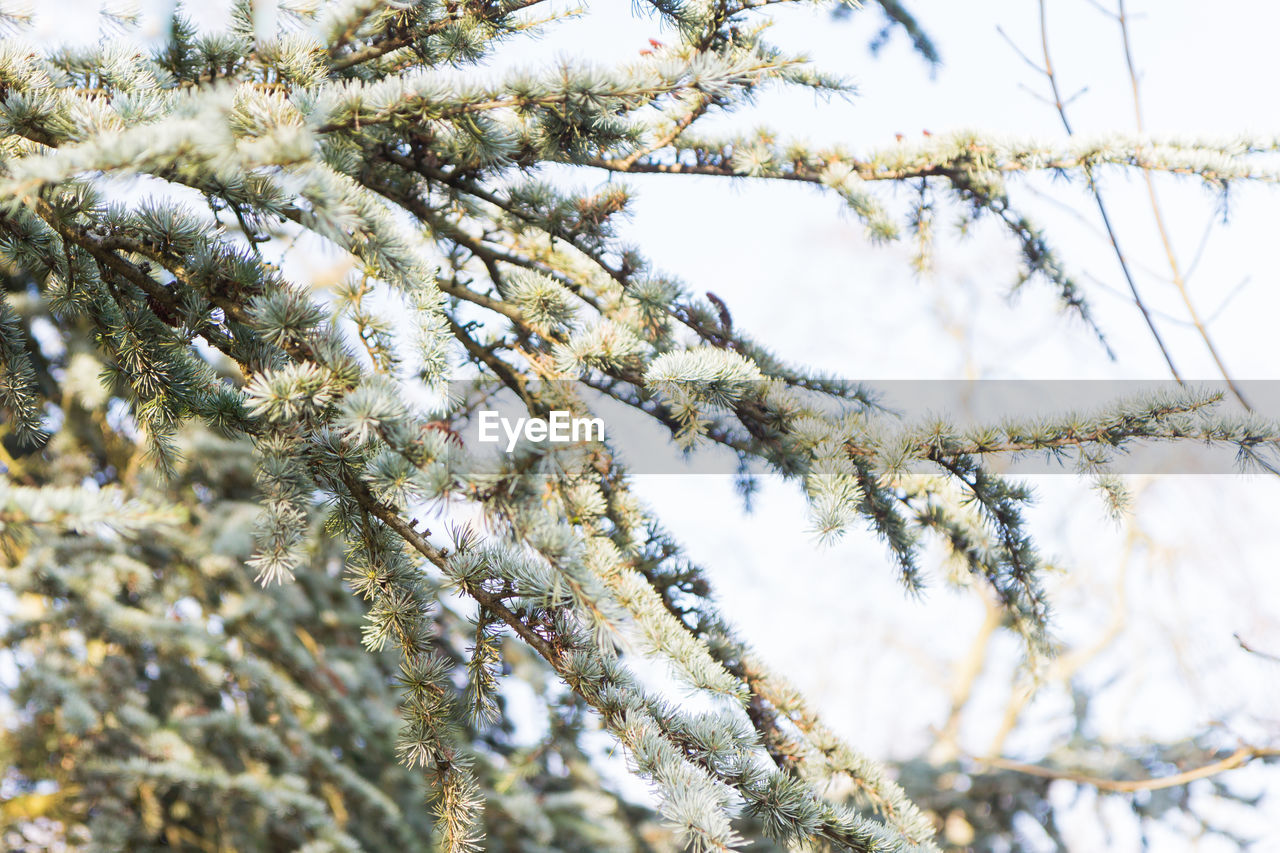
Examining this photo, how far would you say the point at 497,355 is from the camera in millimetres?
1284

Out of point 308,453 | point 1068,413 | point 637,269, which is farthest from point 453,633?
point 1068,413

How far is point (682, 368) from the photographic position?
971mm

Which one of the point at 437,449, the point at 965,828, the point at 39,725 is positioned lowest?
the point at 965,828

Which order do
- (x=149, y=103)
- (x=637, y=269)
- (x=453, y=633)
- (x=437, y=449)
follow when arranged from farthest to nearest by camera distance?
1. (x=453, y=633)
2. (x=637, y=269)
3. (x=149, y=103)
4. (x=437, y=449)

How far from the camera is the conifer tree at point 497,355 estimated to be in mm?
795

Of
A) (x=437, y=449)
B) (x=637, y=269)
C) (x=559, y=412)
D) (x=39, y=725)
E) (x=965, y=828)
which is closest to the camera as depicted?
(x=437, y=449)

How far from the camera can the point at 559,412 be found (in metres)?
1.07

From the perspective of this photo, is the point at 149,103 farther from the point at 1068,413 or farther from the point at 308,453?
the point at 1068,413

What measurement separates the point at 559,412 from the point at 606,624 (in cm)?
36

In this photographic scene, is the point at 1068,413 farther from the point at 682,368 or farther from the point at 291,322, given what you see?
the point at 291,322

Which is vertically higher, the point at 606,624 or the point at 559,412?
the point at 559,412

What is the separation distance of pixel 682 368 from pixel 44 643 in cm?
218

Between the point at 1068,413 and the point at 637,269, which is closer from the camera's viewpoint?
the point at 1068,413

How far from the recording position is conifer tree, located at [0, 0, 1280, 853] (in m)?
0.79
